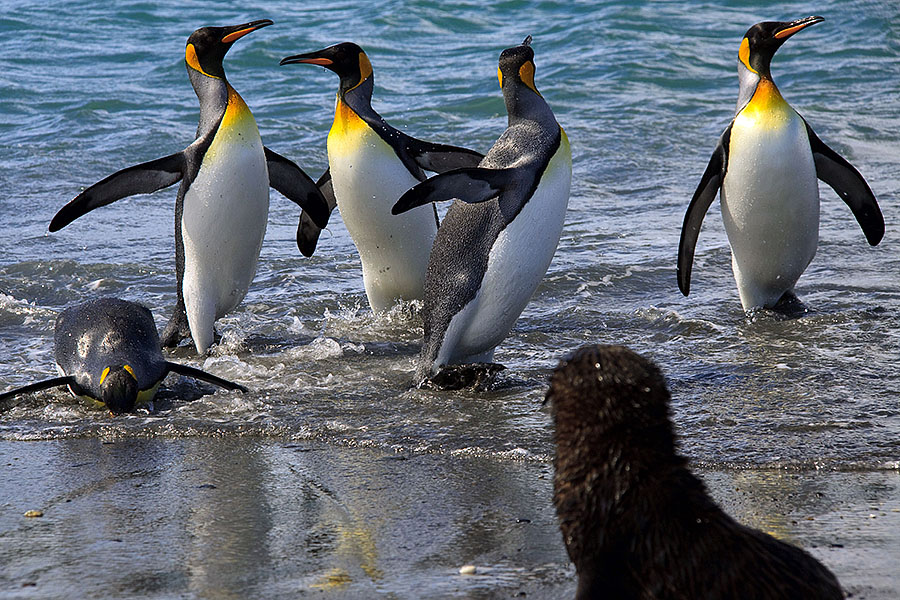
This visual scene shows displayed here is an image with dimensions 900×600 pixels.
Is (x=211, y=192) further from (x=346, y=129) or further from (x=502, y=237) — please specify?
(x=502, y=237)

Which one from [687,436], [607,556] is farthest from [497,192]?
[607,556]

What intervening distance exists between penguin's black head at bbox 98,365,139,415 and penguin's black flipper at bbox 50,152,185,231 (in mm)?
1201

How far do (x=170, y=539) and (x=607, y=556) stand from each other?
4.38 feet

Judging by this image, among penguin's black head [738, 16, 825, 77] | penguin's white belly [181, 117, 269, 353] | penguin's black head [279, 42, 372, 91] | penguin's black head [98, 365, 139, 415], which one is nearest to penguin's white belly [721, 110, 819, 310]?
penguin's black head [738, 16, 825, 77]

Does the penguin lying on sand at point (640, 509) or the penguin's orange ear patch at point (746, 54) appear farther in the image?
the penguin's orange ear patch at point (746, 54)

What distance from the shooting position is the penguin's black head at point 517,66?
462cm

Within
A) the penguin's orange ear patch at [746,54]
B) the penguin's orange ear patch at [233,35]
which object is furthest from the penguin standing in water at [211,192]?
the penguin's orange ear patch at [746,54]

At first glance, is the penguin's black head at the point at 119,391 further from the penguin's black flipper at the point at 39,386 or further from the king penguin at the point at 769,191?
the king penguin at the point at 769,191

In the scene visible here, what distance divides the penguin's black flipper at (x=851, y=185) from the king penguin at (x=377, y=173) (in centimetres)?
169

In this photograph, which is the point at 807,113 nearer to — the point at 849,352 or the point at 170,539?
the point at 849,352

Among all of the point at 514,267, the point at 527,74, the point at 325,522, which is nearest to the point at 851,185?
the point at 527,74

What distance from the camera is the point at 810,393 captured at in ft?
13.4

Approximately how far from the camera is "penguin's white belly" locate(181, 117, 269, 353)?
5.32 metres

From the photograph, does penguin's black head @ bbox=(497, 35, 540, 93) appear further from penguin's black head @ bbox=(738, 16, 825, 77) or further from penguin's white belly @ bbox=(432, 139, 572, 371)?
penguin's black head @ bbox=(738, 16, 825, 77)
